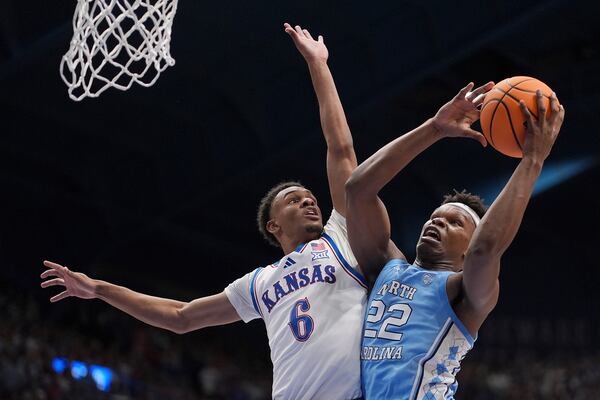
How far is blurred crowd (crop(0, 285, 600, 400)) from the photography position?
13156 mm

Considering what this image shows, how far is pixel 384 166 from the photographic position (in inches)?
172

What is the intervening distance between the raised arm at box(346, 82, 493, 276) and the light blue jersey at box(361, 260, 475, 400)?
26 cm

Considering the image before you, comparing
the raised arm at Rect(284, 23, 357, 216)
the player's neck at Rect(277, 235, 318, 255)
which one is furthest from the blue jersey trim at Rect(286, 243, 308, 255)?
the raised arm at Rect(284, 23, 357, 216)

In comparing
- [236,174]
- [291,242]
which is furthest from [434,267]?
[236,174]

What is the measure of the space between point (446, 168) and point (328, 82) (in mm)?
12178

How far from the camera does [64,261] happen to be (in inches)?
706

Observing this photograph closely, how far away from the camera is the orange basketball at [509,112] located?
4117 millimetres

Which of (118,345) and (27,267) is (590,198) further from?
(27,267)

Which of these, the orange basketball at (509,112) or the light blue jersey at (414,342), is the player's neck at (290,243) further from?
the orange basketball at (509,112)

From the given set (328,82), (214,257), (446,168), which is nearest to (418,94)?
(446,168)

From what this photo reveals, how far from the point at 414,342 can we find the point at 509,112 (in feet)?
3.58

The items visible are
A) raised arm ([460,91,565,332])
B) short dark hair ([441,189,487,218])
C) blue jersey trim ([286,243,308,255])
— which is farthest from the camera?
blue jersey trim ([286,243,308,255])

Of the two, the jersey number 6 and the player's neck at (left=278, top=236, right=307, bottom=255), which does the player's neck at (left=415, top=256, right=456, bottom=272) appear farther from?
the player's neck at (left=278, top=236, right=307, bottom=255)

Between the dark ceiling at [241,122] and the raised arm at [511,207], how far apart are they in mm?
8974
